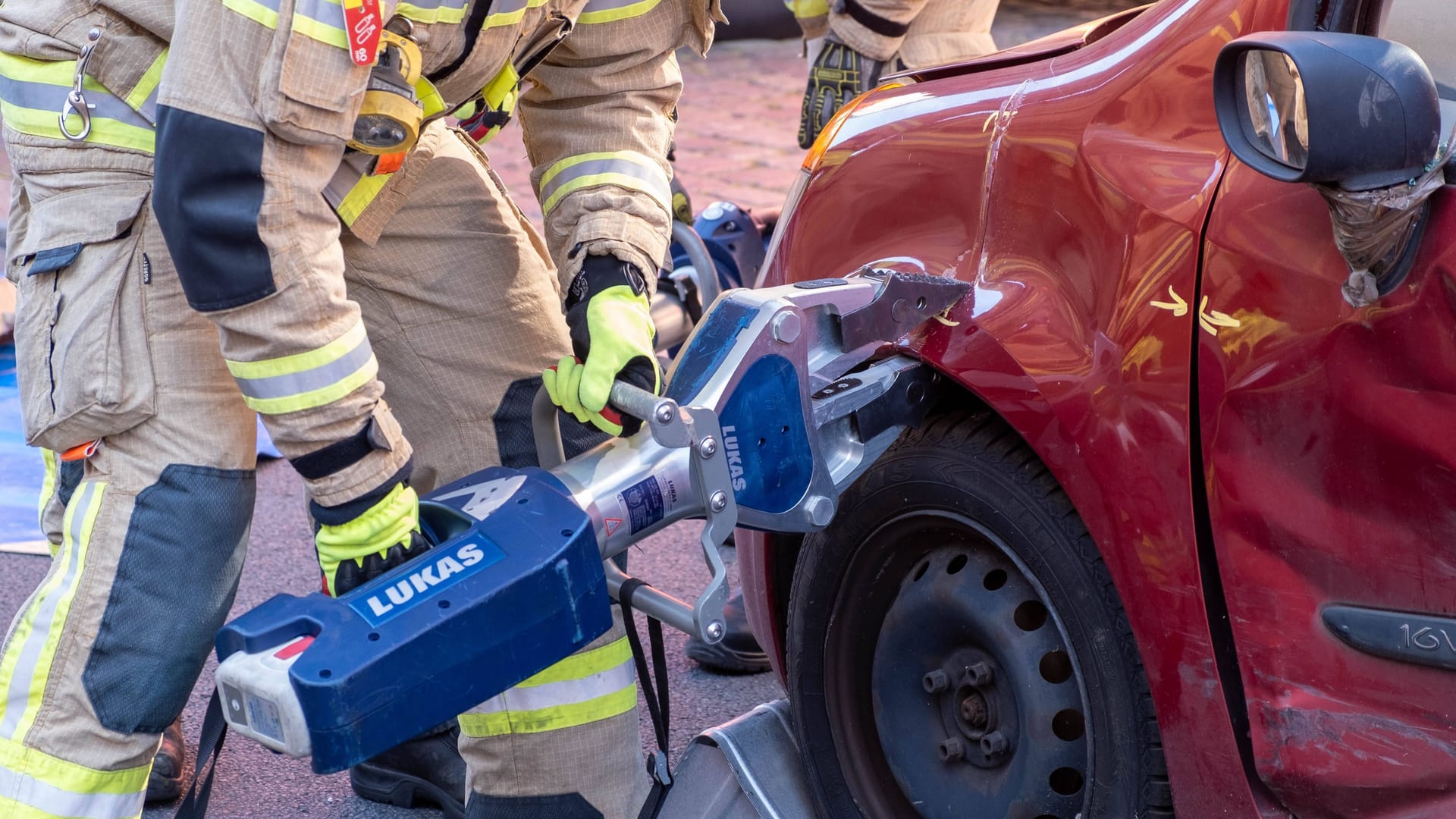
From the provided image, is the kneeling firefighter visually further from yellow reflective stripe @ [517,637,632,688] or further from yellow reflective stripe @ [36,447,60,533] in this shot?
yellow reflective stripe @ [36,447,60,533]

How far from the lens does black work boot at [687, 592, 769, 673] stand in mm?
2949

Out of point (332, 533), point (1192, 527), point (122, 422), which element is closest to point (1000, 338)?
point (1192, 527)

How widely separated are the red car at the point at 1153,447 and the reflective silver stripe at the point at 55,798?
3.21ft

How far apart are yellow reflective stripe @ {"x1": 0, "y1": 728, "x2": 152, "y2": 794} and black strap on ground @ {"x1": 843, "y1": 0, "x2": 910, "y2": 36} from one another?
8.93 ft

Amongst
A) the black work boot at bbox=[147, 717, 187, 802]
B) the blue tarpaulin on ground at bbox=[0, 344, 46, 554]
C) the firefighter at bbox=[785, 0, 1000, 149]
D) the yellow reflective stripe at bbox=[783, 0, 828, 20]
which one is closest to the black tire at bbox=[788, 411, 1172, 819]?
the black work boot at bbox=[147, 717, 187, 802]

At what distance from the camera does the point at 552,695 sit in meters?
2.19

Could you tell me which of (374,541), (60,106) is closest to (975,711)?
(374,541)

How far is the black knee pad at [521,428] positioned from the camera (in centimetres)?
223

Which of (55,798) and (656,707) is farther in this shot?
(656,707)

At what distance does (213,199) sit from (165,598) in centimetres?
63

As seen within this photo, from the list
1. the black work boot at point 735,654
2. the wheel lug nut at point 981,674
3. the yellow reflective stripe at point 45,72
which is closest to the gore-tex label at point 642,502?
the wheel lug nut at point 981,674

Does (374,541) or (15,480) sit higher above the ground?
(374,541)

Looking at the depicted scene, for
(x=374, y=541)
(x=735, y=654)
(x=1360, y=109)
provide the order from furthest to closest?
(x=735, y=654), (x=374, y=541), (x=1360, y=109)

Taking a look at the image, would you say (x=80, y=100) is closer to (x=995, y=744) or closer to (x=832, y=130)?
(x=832, y=130)
